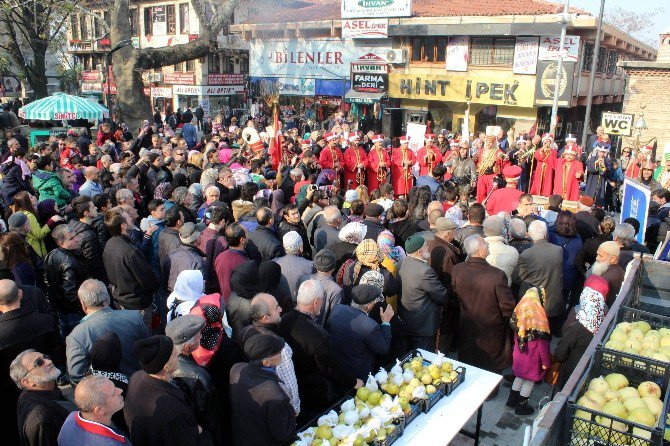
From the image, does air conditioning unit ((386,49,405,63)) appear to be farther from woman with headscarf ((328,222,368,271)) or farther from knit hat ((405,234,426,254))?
knit hat ((405,234,426,254))

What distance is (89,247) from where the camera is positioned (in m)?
5.66

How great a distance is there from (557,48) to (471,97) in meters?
3.54

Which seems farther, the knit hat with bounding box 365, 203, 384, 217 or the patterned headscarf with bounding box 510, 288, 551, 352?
the knit hat with bounding box 365, 203, 384, 217

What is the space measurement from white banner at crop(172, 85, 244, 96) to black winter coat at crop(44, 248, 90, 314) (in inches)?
1137

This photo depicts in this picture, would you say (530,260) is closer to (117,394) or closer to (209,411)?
(209,411)

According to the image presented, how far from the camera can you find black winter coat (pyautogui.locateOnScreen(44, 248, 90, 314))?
5129mm

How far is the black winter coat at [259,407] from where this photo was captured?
128 inches

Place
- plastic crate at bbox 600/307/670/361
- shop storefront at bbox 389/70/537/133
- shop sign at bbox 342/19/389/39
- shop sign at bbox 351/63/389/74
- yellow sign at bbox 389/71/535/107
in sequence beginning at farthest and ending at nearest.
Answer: shop sign at bbox 351/63/389/74
shop sign at bbox 342/19/389/39
shop storefront at bbox 389/70/537/133
yellow sign at bbox 389/71/535/107
plastic crate at bbox 600/307/670/361

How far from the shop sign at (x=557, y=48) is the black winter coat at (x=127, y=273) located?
17.5 meters

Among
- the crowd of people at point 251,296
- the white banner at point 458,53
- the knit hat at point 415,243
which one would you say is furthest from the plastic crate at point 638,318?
the white banner at point 458,53

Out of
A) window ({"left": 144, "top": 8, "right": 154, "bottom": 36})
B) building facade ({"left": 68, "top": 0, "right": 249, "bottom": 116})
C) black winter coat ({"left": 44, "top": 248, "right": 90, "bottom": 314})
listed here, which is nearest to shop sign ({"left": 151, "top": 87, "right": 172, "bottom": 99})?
building facade ({"left": 68, "top": 0, "right": 249, "bottom": 116})

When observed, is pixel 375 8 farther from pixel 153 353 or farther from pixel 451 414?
pixel 153 353

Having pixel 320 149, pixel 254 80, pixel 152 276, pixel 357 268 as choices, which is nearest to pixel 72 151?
pixel 320 149

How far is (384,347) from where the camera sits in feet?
13.9
